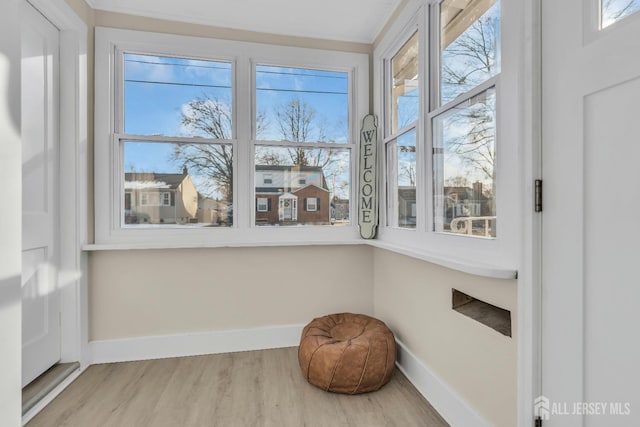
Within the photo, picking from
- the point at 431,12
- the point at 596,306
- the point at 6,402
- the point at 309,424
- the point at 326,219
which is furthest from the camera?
the point at 326,219

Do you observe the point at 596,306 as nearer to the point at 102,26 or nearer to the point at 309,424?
the point at 309,424

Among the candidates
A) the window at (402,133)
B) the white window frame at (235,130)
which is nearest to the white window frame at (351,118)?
the white window frame at (235,130)

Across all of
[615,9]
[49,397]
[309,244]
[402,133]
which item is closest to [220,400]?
[49,397]

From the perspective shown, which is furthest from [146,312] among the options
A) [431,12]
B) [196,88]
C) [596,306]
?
[431,12]

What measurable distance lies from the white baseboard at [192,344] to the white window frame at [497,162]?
3.58 ft

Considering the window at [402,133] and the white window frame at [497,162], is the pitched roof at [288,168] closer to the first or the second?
the window at [402,133]

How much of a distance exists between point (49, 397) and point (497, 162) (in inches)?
104

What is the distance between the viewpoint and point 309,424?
5.45ft

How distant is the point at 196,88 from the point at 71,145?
3.05 feet

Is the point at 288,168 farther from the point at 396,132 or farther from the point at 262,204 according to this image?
the point at 396,132

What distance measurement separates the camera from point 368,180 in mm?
2643

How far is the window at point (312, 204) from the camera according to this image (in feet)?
8.89

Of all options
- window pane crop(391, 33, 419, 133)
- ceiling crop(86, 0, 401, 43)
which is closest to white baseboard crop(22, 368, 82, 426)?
ceiling crop(86, 0, 401, 43)

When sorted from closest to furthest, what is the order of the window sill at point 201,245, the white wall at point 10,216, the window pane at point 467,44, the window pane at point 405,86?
the white wall at point 10,216
the window pane at point 467,44
the window pane at point 405,86
the window sill at point 201,245
